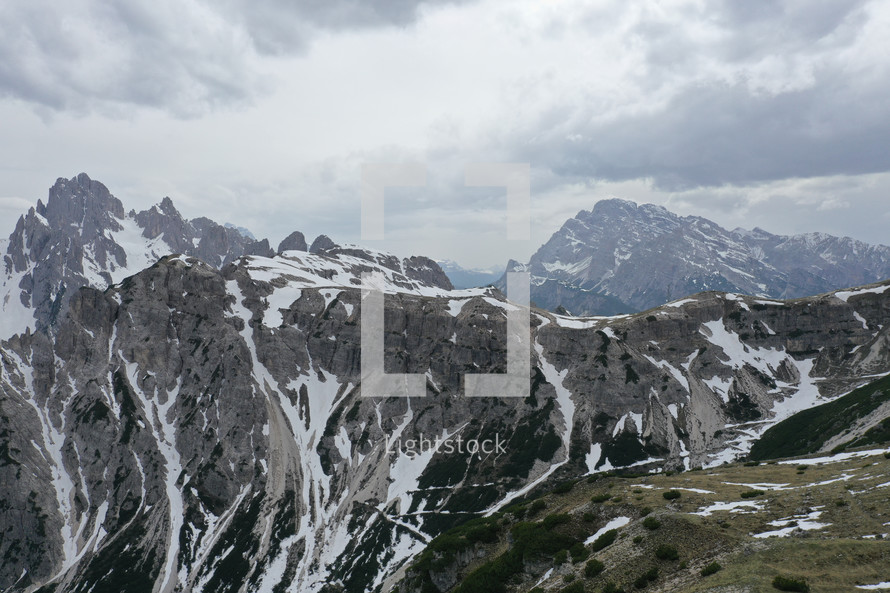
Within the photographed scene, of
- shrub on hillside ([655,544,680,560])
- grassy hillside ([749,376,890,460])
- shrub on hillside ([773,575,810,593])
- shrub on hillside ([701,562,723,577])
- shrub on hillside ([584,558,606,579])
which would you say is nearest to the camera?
shrub on hillside ([773,575,810,593])

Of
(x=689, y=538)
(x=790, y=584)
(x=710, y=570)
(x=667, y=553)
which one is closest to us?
(x=790, y=584)

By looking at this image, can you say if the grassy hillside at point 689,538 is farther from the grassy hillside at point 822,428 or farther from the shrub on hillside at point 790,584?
the grassy hillside at point 822,428

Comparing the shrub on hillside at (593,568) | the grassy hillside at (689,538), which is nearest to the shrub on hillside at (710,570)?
the grassy hillside at (689,538)

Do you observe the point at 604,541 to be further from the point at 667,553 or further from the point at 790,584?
the point at 790,584

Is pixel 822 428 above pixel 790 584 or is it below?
below

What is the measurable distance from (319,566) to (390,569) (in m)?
33.5

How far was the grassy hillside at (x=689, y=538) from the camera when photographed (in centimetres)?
3241

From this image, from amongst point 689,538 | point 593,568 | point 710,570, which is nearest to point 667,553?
point 689,538

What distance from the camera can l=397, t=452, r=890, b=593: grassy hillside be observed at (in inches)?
1276

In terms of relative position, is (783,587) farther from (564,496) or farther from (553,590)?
(564,496)

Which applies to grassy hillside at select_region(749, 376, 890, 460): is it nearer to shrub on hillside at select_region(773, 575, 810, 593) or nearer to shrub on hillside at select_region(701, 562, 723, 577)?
shrub on hillside at select_region(701, 562, 723, 577)

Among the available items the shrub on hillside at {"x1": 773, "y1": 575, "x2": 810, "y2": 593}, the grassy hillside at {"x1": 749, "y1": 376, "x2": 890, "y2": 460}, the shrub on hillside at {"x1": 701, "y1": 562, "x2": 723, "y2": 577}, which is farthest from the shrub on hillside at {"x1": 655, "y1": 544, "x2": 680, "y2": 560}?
the grassy hillside at {"x1": 749, "y1": 376, "x2": 890, "y2": 460}

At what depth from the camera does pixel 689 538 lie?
40.4m

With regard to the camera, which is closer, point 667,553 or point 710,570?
point 710,570
